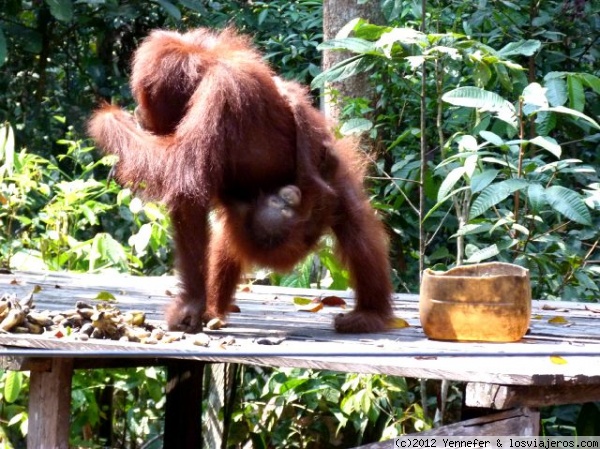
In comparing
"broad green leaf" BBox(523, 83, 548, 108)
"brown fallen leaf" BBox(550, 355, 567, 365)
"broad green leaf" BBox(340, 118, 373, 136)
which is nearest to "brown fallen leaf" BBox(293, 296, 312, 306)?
"broad green leaf" BBox(340, 118, 373, 136)

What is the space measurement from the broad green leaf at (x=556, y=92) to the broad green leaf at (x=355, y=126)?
0.79m

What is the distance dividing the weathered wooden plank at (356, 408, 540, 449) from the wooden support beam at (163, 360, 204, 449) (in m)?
1.79

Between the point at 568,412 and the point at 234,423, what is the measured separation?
5.11 feet

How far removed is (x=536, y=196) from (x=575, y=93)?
642mm

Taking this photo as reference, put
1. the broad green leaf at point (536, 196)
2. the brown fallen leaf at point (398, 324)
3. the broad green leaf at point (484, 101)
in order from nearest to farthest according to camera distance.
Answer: the brown fallen leaf at point (398, 324) < the broad green leaf at point (536, 196) < the broad green leaf at point (484, 101)

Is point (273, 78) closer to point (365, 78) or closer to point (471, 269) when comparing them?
point (471, 269)

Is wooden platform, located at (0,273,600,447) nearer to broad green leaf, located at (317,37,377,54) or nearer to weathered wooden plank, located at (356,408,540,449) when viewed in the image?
weathered wooden plank, located at (356,408,540,449)

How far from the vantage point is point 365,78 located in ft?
16.5

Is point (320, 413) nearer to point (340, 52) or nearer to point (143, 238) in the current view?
point (143, 238)

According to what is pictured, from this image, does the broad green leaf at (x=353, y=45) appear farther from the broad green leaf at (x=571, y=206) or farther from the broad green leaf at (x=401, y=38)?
the broad green leaf at (x=571, y=206)

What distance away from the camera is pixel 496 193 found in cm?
372

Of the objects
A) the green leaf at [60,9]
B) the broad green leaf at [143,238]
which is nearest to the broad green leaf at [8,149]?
the broad green leaf at [143,238]

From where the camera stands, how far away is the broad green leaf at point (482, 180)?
372cm

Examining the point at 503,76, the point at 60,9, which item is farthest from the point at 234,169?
the point at 60,9
